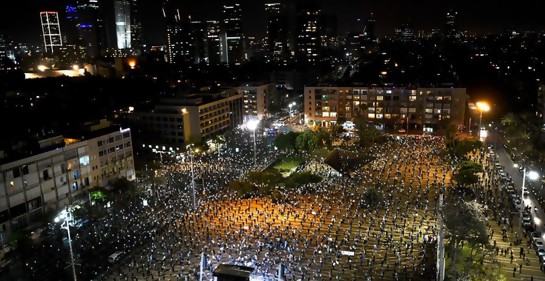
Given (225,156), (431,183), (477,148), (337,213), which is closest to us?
(337,213)

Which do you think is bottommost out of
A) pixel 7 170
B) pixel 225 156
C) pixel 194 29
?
pixel 225 156

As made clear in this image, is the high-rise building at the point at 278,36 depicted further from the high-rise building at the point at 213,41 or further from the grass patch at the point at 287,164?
the grass patch at the point at 287,164

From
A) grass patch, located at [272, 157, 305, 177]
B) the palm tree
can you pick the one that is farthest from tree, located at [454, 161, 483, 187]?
the palm tree

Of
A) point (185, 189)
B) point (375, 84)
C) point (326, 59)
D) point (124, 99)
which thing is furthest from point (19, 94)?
point (326, 59)

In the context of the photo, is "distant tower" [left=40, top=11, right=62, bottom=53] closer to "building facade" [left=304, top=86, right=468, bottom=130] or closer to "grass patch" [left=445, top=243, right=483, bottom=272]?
"building facade" [left=304, top=86, right=468, bottom=130]

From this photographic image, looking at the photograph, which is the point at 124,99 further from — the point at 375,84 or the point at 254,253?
the point at 254,253

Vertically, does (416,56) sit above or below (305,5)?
below
